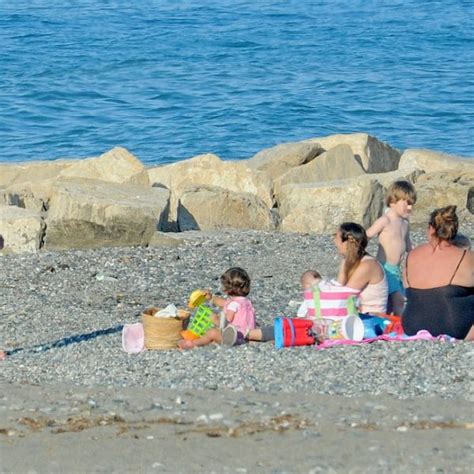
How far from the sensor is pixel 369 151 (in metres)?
17.9

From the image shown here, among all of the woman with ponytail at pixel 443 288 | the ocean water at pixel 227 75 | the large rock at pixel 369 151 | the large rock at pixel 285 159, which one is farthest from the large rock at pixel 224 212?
the ocean water at pixel 227 75

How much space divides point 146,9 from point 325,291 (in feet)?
107

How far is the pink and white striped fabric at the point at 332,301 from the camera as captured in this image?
8578 mm

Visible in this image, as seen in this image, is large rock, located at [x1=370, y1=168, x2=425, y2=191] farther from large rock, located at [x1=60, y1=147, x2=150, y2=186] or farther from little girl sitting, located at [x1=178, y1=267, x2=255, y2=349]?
little girl sitting, located at [x1=178, y1=267, x2=255, y2=349]

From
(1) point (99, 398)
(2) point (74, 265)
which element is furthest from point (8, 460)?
(2) point (74, 265)

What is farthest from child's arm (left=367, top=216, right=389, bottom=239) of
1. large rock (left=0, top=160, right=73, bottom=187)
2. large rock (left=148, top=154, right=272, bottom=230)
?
large rock (left=0, top=160, right=73, bottom=187)

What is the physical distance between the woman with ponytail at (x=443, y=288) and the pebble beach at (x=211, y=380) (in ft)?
0.82

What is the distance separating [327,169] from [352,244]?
25.7 ft

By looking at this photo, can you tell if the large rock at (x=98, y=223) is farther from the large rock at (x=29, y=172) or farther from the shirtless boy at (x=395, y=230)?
the large rock at (x=29, y=172)

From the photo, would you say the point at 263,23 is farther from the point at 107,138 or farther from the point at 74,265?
the point at 74,265

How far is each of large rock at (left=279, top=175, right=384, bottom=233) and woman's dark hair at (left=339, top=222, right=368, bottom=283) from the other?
503 centimetres

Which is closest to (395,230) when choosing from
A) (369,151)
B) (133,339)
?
(133,339)

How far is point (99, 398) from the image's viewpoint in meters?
7.48

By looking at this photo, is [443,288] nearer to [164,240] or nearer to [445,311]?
[445,311]
